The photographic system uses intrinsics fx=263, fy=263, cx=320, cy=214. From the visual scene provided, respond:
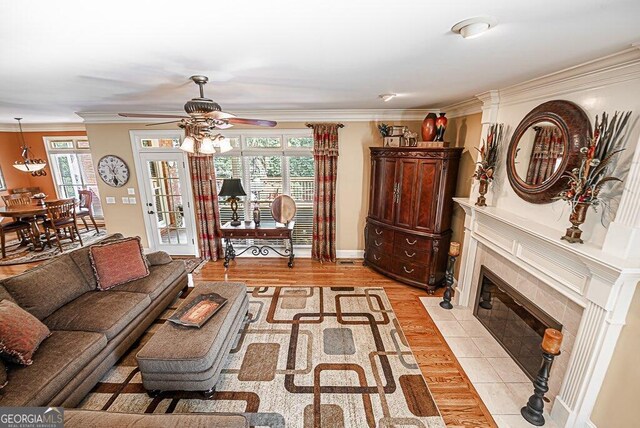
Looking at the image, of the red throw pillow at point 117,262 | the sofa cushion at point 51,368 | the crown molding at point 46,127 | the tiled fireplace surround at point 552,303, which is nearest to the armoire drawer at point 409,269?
the tiled fireplace surround at point 552,303

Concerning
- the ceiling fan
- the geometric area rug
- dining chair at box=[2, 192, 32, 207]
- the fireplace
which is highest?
the ceiling fan

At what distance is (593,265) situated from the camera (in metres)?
1.66

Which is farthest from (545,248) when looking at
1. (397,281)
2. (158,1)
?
(158,1)

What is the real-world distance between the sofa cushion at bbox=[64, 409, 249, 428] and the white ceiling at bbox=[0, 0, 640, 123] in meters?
2.03

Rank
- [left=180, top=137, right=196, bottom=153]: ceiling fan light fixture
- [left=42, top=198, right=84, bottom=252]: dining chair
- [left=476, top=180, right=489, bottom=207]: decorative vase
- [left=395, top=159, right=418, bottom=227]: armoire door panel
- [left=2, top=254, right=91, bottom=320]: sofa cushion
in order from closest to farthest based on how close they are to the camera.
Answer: [left=2, top=254, right=91, bottom=320]: sofa cushion → [left=180, top=137, right=196, bottom=153]: ceiling fan light fixture → [left=476, top=180, right=489, bottom=207]: decorative vase → [left=395, top=159, right=418, bottom=227]: armoire door panel → [left=42, top=198, right=84, bottom=252]: dining chair

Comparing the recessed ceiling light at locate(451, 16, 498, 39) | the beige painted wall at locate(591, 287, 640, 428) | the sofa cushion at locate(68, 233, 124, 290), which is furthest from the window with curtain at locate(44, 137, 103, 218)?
the beige painted wall at locate(591, 287, 640, 428)

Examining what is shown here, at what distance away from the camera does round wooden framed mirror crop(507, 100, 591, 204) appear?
195 cm

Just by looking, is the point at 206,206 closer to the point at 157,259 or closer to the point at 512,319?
the point at 157,259

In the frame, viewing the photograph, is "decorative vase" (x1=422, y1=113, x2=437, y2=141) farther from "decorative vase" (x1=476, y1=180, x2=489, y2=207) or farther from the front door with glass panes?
the front door with glass panes

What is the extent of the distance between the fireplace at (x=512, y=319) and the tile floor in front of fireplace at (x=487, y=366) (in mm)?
78

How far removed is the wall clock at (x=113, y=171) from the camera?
4641mm

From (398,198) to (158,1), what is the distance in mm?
3288

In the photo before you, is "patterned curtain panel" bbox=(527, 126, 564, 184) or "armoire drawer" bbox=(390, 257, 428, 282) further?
"armoire drawer" bbox=(390, 257, 428, 282)

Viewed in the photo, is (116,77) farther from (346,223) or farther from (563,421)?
(563,421)
